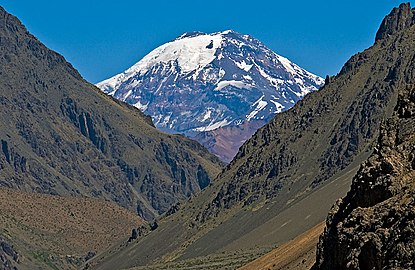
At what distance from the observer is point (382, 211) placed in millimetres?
64562

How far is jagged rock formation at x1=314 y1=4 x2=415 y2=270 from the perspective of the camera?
60031 mm

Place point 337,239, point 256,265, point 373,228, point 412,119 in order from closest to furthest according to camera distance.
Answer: point 373,228
point 337,239
point 412,119
point 256,265

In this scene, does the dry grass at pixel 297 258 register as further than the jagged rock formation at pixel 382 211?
Yes

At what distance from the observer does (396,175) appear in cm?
6775

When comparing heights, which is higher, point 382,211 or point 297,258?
point 382,211

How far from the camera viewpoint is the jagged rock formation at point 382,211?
60.0 meters

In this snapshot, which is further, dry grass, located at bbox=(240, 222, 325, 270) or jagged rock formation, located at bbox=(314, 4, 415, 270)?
dry grass, located at bbox=(240, 222, 325, 270)

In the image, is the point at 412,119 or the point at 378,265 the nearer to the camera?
the point at 378,265

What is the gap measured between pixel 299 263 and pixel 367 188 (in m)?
46.7

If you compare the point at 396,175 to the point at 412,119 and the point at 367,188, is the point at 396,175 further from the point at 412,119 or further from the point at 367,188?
the point at 412,119

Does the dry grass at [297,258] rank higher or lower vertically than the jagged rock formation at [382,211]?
lower

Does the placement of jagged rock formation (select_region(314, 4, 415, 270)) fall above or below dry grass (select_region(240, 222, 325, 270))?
above

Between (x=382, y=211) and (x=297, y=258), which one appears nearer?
(x=382, y=211)

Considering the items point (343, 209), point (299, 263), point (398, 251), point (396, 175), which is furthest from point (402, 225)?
point (299, 263)
